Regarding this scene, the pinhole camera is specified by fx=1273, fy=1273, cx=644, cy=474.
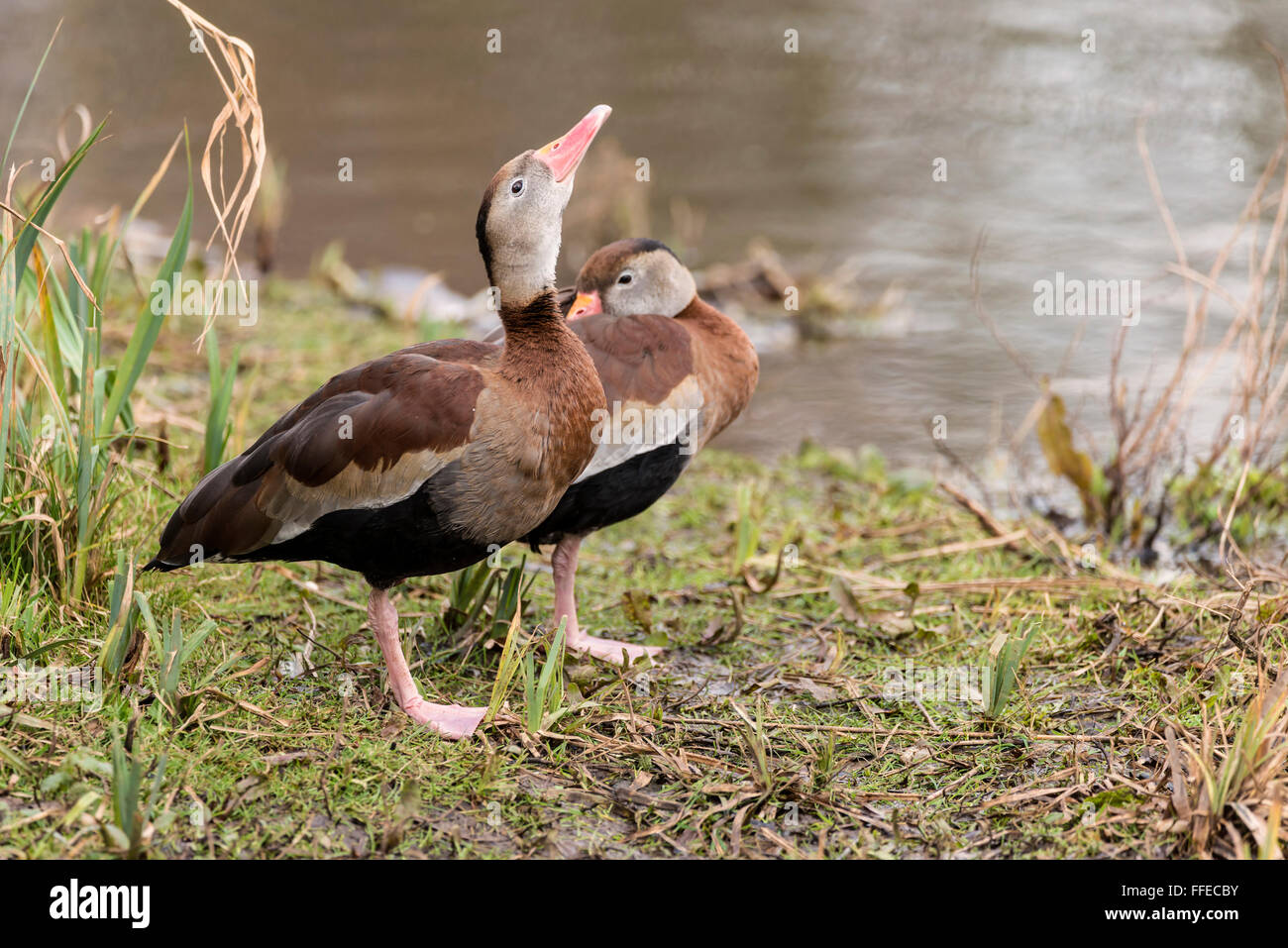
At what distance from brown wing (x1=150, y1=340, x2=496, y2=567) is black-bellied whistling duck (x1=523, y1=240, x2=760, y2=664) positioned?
0.49 meters

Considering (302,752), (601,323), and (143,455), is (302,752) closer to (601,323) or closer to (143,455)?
(601,323)

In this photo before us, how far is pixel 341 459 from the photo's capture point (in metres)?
3.11

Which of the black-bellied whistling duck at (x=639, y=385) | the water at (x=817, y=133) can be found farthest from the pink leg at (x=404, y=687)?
the water at (x=817, y=133)

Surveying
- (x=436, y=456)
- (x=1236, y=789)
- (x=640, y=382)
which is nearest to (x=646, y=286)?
(x=640, y=382)

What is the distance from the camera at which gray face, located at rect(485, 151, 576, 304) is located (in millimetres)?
3158

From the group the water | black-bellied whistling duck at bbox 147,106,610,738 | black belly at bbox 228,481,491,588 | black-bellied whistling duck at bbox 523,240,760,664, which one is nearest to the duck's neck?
black-bellied whistling duck at bbox 147,106,610,738

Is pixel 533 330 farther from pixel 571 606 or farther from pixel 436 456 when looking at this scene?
pixel 571 606

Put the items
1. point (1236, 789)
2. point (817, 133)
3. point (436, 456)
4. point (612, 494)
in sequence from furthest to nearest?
1. point (817, 133)
2. point (612, 494)
3. point (436, 456)
4. point (1236, 789)

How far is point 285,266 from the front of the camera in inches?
340

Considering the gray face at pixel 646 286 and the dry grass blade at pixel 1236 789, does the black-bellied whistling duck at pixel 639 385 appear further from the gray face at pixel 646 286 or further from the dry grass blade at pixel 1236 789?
the dry grass blade at pixel 1236 789

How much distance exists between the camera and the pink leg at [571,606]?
12.6ft

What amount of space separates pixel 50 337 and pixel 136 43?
392 inches

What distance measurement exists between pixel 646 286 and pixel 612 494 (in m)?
0.78

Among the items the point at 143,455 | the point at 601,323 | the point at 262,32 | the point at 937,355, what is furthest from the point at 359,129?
the point at 601,323
